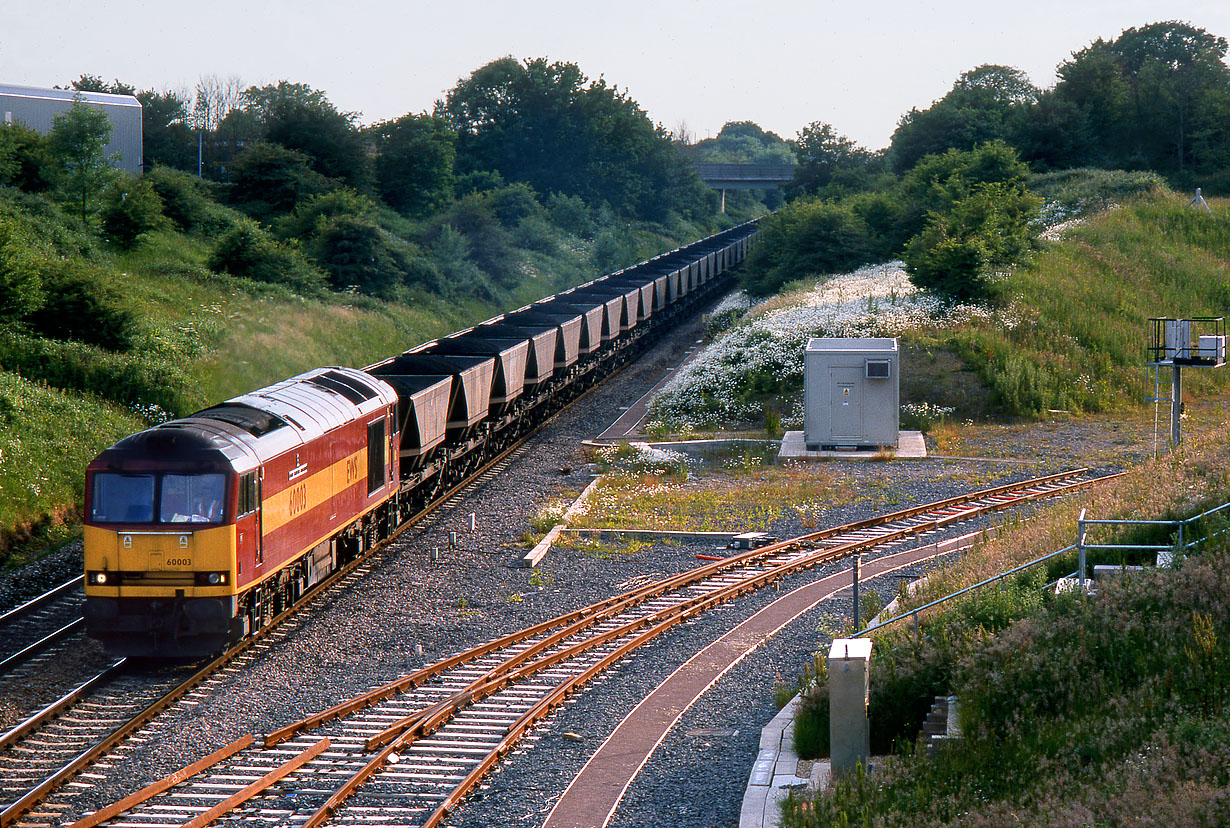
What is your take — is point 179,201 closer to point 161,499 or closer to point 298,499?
point 298,499

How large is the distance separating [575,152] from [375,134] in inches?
893

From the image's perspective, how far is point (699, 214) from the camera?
97812 millimetres

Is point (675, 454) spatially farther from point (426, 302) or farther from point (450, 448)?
point (426, 302)

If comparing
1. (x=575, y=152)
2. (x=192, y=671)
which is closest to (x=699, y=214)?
(x=575, y=152)

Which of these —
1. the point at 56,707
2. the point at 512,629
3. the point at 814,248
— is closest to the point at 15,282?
the point at 56,707

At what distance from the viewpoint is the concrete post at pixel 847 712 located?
1000 cm

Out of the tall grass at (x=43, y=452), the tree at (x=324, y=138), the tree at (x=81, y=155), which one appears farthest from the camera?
the tree at (x=324, y=138)

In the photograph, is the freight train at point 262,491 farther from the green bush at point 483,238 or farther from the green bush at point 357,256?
the green bush at point 483,238

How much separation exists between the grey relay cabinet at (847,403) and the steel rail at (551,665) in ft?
20.2

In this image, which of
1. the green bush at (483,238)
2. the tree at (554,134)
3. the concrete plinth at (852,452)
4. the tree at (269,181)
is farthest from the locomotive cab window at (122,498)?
the tree at (554,134)

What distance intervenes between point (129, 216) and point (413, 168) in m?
28.3

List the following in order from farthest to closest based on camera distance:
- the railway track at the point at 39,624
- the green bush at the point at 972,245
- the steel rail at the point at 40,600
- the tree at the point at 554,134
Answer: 1. the tree at the point at 554,134
2. the green bush at the point at 972,245
3. the steel rail at the point at 40,600
4. the railway track at the point at 39,624

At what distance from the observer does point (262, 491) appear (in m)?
14.0

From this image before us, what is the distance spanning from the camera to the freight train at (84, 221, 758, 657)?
13.2 meters
